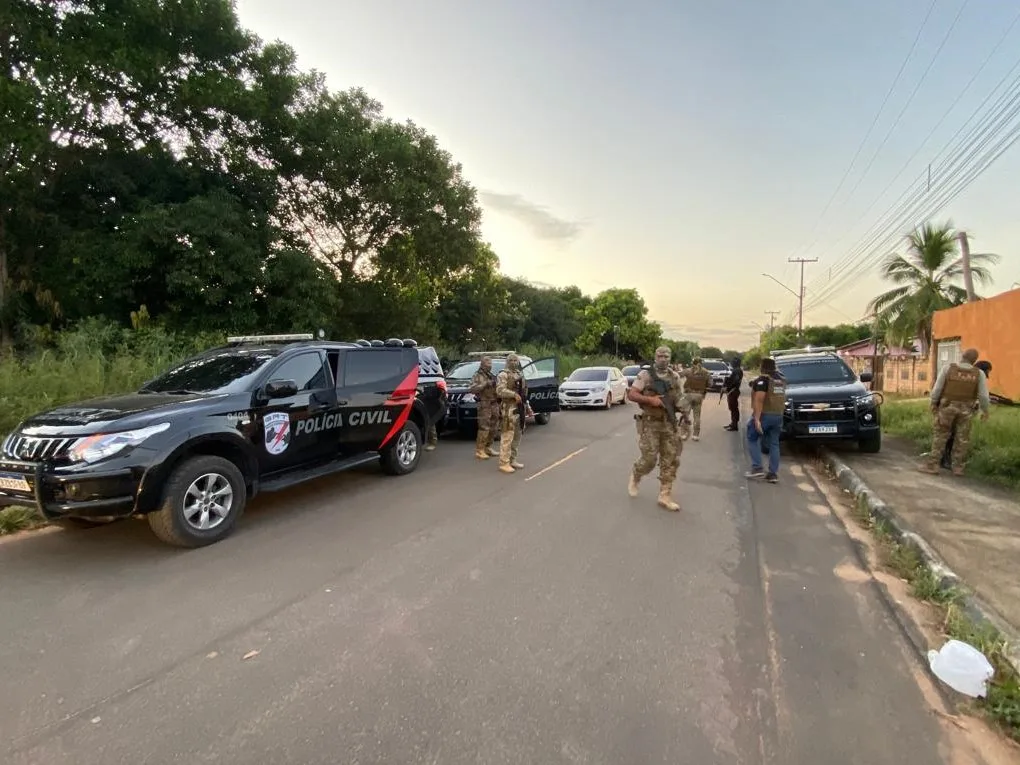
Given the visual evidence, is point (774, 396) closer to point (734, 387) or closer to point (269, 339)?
point (734, 387)

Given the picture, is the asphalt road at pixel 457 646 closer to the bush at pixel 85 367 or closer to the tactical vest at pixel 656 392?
the tactical vest at pixel 656 392

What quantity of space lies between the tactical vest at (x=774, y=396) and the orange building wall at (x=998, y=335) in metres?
7.68

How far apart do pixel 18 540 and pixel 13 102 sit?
9.46 metres

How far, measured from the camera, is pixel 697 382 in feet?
38.1

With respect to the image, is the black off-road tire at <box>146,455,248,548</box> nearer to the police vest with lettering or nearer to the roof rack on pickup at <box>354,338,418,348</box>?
the roof rack on pickup at <box>354,338,418,348</box>

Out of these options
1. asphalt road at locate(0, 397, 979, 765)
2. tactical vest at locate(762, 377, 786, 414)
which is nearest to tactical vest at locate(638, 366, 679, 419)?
asphalt road at locate(0, 397, 979, 765)

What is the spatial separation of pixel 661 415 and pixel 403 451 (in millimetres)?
3726

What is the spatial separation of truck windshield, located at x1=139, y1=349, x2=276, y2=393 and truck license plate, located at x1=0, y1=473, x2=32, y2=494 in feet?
4.83

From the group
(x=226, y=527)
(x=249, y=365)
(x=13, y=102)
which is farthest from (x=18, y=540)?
(x=13, y=102)

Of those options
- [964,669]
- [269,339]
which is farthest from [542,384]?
[964,669]

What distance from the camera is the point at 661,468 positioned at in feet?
21.0

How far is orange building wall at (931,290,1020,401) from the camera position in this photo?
1281 centimetres

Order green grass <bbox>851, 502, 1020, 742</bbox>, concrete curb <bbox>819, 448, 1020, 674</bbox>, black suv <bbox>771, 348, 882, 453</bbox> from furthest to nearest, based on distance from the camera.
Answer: black suv <bbox>771, 348, 882, 453</bbox> < concrete curb <bbox>819, 448, 1020, 674</bbox> < green grass <bbox>851, 502, 1020, 742</bbox>

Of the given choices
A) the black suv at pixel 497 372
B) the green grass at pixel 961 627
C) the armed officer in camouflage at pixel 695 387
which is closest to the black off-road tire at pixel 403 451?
the black suv at pixel 497 372
